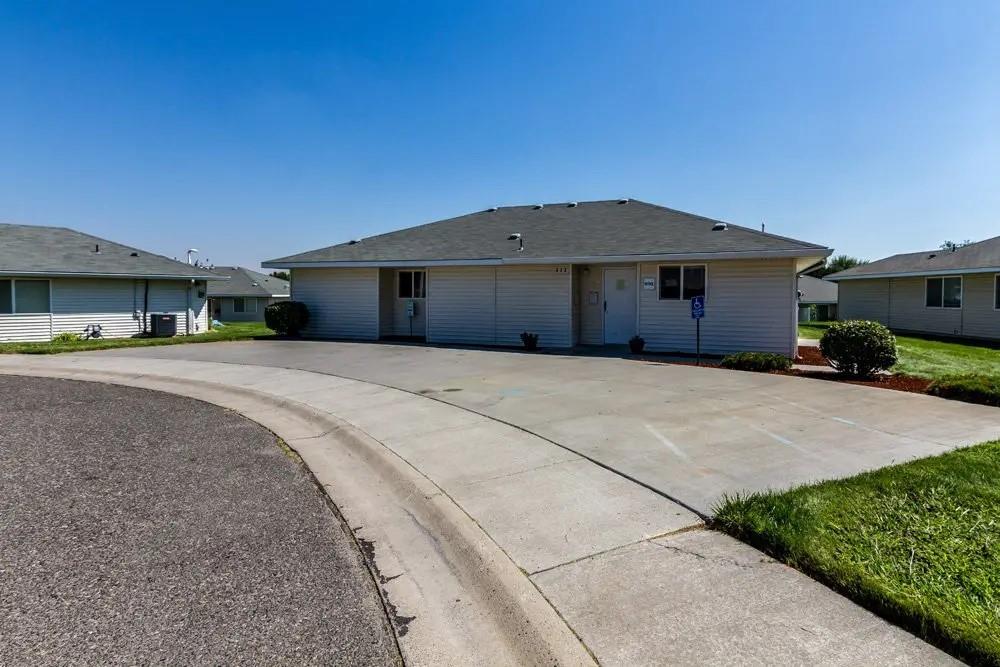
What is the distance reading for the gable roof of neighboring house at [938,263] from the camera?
1973cm

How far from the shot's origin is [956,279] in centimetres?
2134

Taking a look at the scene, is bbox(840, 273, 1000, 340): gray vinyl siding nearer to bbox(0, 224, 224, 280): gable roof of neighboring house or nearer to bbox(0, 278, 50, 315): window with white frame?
bbox(0, 224, 224, 280): gable roof of neighboring house

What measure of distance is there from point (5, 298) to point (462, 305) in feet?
52.1

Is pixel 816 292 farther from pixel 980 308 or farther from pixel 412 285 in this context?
pixel 412 285

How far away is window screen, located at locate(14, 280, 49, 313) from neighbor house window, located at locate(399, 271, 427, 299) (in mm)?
12719

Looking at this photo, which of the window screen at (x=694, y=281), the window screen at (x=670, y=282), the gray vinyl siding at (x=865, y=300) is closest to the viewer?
the window screen at (x=694, y=281)

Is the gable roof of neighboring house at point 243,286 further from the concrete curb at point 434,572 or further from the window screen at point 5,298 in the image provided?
the concrete curb at point 434,572

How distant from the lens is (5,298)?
19016 millimetres

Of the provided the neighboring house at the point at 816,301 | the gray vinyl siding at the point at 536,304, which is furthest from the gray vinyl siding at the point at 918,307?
the gray vinyl siding at the point at 536,304

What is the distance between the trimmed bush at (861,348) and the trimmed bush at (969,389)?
125 cm

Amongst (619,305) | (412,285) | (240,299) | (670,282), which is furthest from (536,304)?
(240,299)

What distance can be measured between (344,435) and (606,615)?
→ 4349 mm

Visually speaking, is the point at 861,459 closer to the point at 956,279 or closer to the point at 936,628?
the point at 936,628

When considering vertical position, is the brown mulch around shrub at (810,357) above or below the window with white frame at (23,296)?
below
